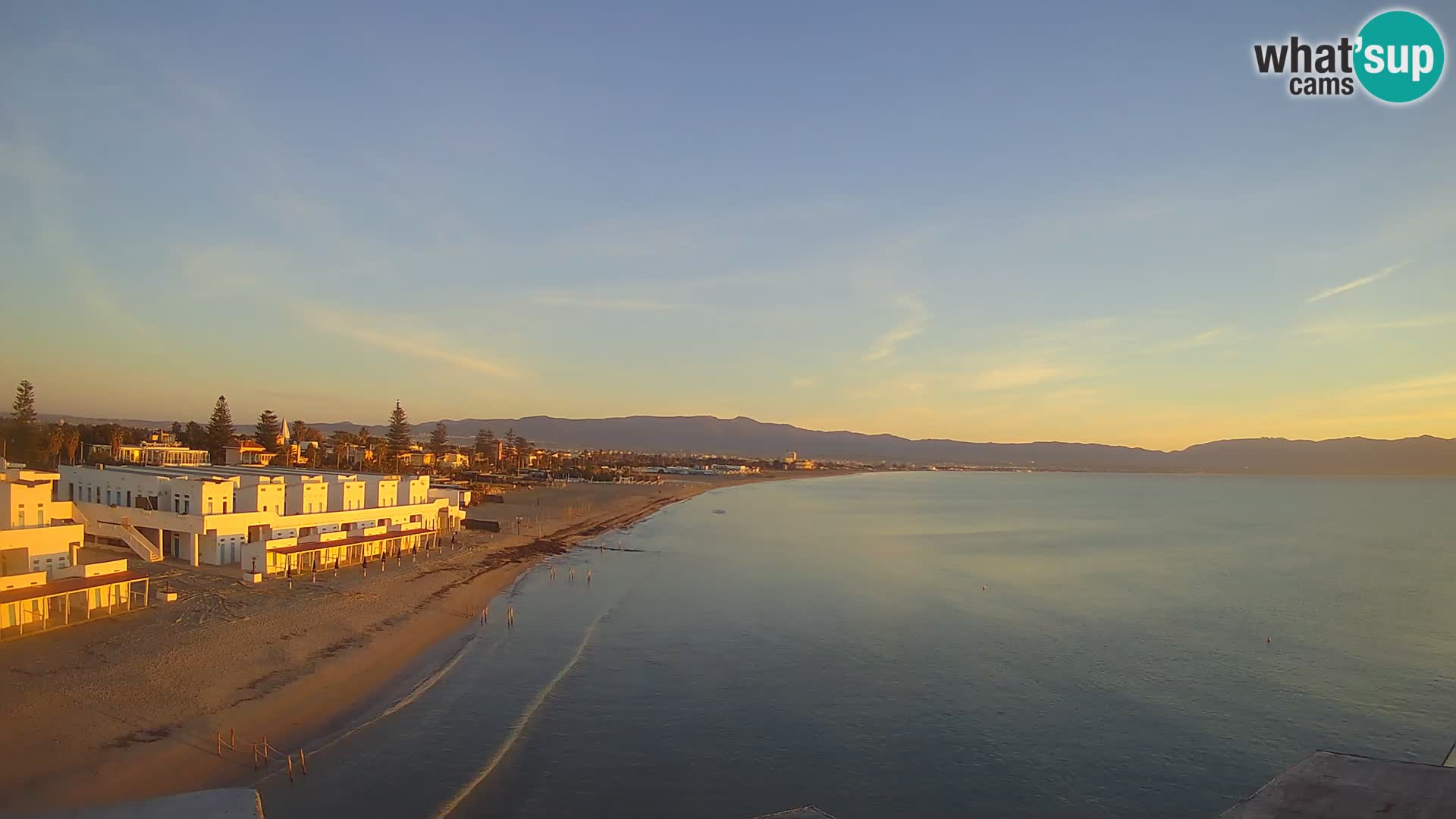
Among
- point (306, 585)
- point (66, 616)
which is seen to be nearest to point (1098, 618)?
point (306, 585)

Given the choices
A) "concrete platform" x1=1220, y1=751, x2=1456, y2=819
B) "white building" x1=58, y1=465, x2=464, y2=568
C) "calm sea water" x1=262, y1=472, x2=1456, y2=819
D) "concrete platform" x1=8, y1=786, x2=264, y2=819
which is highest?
"white building" x1=58, y1=465, x2=464, y2=568

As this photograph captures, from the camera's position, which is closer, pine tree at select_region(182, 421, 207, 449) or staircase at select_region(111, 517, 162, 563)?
staircase at select_region(111, 517, 162, 563)

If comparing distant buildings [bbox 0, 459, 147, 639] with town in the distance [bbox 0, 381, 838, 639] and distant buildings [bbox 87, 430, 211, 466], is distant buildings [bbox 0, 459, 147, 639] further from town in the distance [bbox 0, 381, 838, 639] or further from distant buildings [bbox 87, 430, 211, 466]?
distant buildings [bbox 87, 430, 211, 466]

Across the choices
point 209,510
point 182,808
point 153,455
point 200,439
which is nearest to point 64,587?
point 209,510

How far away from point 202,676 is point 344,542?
17.5 m

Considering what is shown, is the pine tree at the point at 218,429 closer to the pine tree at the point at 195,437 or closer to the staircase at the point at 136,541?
the pine tree at the point at 195,437

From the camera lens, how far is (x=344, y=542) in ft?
123

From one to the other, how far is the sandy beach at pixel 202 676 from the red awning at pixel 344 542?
1498 millimetres

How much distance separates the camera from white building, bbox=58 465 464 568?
33.7 meters

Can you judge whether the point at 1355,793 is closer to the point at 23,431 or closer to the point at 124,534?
the point at 124,534

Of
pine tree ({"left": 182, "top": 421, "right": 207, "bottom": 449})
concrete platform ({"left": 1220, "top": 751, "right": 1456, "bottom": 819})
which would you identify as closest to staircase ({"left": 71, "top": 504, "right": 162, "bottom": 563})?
concrete platform ({"left": 1220, "top": 751, "right": 1456, "bottom": 819})

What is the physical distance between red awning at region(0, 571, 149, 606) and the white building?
661cm

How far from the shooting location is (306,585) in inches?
1262

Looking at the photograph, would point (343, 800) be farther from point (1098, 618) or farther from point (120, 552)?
point (1098, 618)
